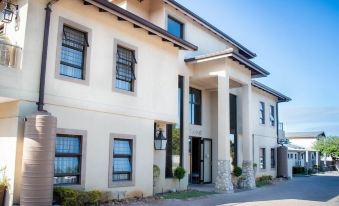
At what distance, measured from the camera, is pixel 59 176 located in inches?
403

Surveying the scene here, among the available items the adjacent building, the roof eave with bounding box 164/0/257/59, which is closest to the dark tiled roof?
the roof eave with bounding box 164/0/257/59

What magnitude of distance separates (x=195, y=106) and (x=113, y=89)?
25.2 feet

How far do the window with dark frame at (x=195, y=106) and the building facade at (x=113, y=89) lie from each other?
6 cm

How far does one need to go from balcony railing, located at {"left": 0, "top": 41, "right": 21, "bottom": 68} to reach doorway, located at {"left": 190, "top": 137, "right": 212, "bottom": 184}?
1099 cm

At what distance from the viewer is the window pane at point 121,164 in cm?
1209

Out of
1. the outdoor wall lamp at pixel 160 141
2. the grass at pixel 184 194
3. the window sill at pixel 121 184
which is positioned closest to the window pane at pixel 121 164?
the window sill at pixel 121 184

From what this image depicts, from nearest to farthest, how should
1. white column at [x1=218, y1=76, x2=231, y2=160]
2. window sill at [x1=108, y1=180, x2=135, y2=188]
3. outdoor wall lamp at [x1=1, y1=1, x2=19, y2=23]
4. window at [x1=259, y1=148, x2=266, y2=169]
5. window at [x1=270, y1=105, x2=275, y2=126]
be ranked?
outdoor wall lamp at [x1=1, y1=1, x2=19, y2=23] → window sill at [x1=108, y1=180, x2=135, y2=188] → white column at [x1=218, y1=76, x2=231, y2=160] → window at [x1=259, y1=148, x2=266, y2=169] → window at [x1=270, y1=105, x2=275, y2=126]

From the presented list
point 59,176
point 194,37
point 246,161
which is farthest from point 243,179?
point 59,176

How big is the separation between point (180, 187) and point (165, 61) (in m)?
5.67

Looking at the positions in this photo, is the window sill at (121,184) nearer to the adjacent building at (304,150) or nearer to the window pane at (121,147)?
the window pane at (121,147)

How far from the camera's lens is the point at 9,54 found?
31.0 ft

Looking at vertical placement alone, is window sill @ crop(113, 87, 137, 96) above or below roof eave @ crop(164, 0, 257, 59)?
below

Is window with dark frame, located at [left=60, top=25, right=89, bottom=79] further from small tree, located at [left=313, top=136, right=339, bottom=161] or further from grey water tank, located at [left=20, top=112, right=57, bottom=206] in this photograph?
small tree, located at [left=313, top=136, right=339, bottom=161]

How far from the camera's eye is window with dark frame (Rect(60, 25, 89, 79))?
10.8 meters
